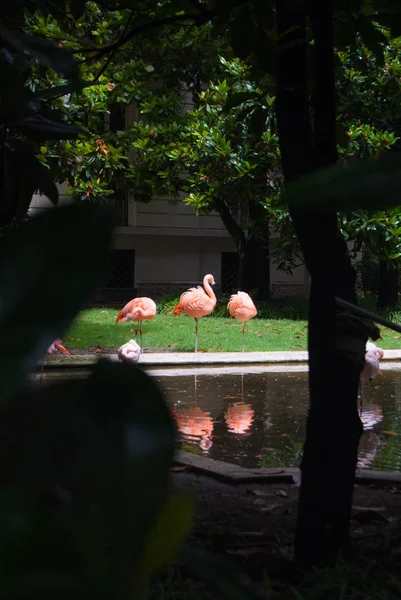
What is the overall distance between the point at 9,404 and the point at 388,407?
7472mm

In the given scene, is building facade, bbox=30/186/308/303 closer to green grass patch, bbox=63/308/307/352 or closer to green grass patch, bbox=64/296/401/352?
green grass patch, bbox=64/296/401/352

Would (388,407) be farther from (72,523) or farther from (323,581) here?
(72,523)

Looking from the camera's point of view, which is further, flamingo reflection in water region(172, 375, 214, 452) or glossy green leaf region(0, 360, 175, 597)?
flamingo reflection in water region(172, 375, 214, 452)

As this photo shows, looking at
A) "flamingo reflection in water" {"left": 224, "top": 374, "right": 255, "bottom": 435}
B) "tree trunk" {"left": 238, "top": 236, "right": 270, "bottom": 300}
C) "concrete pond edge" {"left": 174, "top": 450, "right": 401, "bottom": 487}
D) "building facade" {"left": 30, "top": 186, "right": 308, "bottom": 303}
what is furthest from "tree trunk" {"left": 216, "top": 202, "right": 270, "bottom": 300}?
"concrete pond edge" {"left": 174, "top": 450, "right": 401, "bottom": 487}

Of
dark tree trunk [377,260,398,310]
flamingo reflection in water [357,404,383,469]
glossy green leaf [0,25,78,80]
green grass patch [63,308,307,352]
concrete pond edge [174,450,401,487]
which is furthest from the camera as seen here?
dark tree trunk [377,260,398,310]

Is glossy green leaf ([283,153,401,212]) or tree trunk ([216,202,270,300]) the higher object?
tree trunk ([216,202,270,300])

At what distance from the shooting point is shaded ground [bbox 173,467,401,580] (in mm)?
2396

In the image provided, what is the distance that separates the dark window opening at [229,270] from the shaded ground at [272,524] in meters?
15.1

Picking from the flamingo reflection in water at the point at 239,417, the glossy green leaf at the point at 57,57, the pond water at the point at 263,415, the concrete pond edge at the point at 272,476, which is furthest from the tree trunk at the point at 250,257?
the glossy green leaf at the point at 57,57

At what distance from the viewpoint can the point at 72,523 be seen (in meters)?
A: 0.19

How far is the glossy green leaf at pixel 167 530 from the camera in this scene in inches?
8.3

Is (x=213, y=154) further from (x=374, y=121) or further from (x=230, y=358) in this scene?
(x=230, y=358)

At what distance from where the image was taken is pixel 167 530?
0.21 meters

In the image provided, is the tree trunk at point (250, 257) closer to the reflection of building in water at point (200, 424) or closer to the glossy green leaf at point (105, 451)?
the reflection of building in water at point (200, 424)
